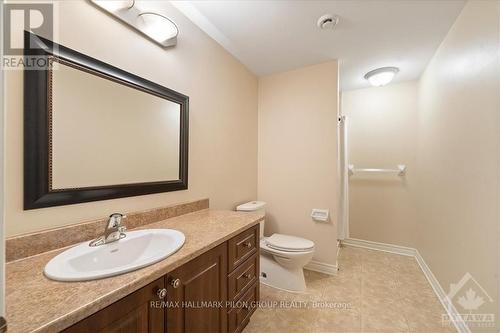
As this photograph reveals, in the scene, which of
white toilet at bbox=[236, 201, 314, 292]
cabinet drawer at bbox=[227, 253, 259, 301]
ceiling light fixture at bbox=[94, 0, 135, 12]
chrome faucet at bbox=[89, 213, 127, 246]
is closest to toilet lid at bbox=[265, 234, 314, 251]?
white toilet at bbox=[236, 201, 314, 292]

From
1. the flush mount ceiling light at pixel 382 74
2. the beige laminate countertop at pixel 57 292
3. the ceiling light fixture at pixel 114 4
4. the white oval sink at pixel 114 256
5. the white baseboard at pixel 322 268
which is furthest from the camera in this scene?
the flush mount ceiling light at pixel 382 74

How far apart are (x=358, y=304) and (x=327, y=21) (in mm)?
2355

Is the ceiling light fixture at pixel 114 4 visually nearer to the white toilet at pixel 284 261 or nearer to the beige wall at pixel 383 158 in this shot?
the white toilet at pixel 284 261

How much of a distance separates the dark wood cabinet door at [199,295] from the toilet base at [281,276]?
88 centimetres

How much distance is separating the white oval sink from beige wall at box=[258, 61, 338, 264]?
1.66 metres

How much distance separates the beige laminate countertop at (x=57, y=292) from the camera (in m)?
0.49

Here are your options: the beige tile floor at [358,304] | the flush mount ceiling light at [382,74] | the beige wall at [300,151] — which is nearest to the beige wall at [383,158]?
the flush mount ceiling light at [382,74]

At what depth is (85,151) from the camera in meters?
1.00

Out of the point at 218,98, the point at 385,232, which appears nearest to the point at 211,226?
the point at 218,98

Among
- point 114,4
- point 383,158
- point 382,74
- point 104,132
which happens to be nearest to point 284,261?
point 104,132

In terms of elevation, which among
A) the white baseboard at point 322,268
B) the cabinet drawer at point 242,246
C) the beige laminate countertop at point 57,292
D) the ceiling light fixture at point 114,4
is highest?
the ceiling light fixture at point 114,4

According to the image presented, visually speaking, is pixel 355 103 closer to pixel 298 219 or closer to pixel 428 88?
pixel 428 88

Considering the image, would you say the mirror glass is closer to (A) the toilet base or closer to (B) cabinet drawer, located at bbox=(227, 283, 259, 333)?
(B) cabinet drawer, located at bbox=(227, 283, 259, 333)

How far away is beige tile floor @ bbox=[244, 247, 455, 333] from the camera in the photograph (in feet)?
4.83
